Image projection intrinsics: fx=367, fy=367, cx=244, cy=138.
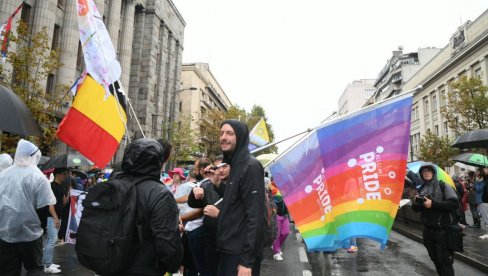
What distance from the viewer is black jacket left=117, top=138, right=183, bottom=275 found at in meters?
2.36

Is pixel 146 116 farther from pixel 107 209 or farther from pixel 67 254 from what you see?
pixel 107 209

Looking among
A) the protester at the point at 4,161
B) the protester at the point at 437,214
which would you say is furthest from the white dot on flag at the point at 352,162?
the protester at the point at 4,161

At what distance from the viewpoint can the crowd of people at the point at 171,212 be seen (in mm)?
2396

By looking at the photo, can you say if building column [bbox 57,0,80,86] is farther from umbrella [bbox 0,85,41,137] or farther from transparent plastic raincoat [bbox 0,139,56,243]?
transparent plastic raincoat [bbox 0,139,56,243]

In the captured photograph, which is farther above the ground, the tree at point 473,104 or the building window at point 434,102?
the building window at point 434,102

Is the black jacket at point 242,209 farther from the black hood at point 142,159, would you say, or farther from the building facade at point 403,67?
the building facade at point 403,67

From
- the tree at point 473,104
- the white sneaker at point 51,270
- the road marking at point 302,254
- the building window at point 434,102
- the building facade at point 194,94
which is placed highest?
the building facade at point 194,94

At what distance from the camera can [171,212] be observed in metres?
2.46

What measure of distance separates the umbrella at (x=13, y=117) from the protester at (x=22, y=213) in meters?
0.25

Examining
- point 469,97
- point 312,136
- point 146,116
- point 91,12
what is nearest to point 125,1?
point 146,116

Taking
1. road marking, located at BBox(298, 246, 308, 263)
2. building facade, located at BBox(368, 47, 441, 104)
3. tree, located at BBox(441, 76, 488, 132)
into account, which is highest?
building facade, located at BBox(368, 47, 441, 104)

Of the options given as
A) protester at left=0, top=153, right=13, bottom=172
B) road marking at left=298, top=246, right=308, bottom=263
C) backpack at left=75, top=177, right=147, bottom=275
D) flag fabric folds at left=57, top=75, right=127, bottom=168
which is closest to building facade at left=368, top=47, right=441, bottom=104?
road marking at left=298, top=246, right=308, bottom=263

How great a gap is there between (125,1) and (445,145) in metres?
34.1

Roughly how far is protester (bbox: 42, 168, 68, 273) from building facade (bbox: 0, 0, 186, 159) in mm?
16670
